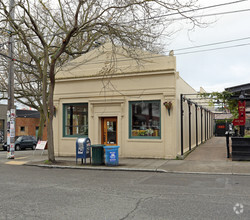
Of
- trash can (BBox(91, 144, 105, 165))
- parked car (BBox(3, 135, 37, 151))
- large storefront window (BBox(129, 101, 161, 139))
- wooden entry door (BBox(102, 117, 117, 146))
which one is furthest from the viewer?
parked car (BBox(3, 135, 37, 151))

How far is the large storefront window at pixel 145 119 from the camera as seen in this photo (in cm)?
1486

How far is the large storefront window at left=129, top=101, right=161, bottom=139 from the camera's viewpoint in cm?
1486

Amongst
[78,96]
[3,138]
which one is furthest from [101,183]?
[3,138]

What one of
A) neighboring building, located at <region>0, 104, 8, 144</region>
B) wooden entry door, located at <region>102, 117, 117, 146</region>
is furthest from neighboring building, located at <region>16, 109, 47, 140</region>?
wooden entry door, located at <region>102, 117, 117, 146</region>

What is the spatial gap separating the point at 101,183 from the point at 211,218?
14.1 ft

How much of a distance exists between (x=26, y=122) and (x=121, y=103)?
96.6 ft

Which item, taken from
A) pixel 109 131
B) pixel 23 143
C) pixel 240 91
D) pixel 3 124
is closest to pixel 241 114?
pixel 240 91

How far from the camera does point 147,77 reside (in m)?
14.9

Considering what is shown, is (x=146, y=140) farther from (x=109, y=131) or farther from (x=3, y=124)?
(x=3, y=124)

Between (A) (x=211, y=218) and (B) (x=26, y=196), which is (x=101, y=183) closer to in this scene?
(B) (x=26, y=196)

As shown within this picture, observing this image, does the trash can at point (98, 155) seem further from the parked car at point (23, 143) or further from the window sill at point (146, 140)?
the parked car at point (23, 143)

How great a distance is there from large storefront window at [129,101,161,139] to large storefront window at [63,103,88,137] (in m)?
2.96

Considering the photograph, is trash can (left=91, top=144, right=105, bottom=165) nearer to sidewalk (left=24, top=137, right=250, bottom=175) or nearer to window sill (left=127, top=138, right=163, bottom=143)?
sidewalk (left=24, top=137, right=250, bottom=175)

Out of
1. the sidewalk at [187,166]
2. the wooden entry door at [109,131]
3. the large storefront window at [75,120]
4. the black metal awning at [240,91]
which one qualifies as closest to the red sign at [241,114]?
the black metal awning at [240,91]
